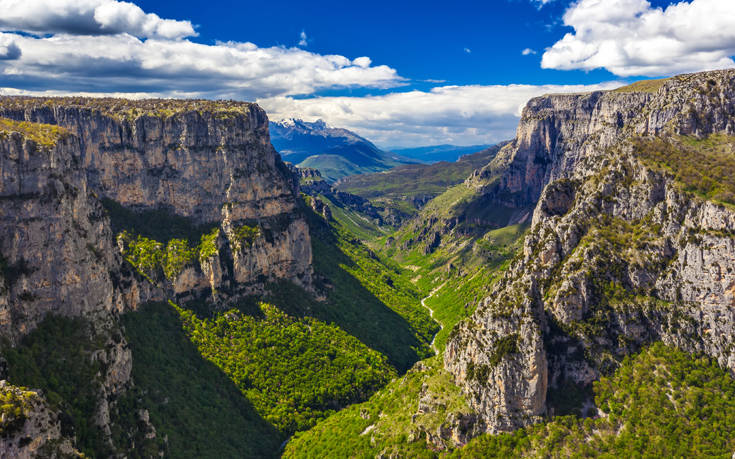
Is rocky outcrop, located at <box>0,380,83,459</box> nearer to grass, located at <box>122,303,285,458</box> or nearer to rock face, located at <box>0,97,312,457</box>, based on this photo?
rock face, located at <box>0,97,312,457</box>

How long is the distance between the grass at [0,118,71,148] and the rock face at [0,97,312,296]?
203 ft

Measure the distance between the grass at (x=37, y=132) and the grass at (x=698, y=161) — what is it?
432 ft

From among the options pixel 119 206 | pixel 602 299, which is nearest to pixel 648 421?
pixel 602 299

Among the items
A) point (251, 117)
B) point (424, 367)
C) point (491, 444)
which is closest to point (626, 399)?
point (491, 444)

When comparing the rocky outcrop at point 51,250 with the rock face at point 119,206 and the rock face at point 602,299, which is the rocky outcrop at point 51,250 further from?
the rock face at point 602,299

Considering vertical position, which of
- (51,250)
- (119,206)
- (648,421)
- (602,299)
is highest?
(51,250)

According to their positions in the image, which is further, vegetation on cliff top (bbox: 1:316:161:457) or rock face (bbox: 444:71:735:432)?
rock face (bbox: 444:71:735:432)

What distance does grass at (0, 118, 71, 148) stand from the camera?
278 feet

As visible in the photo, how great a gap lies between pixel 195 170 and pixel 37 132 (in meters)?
77.6

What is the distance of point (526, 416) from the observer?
96.9 meters

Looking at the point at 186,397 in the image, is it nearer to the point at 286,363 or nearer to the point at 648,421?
the point at 286,363

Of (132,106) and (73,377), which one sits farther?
(132,106)

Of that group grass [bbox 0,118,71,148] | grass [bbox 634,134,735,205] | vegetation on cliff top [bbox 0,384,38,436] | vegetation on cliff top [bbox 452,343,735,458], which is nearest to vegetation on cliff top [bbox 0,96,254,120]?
grass [bbox 0,118,71,148]

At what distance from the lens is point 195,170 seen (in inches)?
6575
